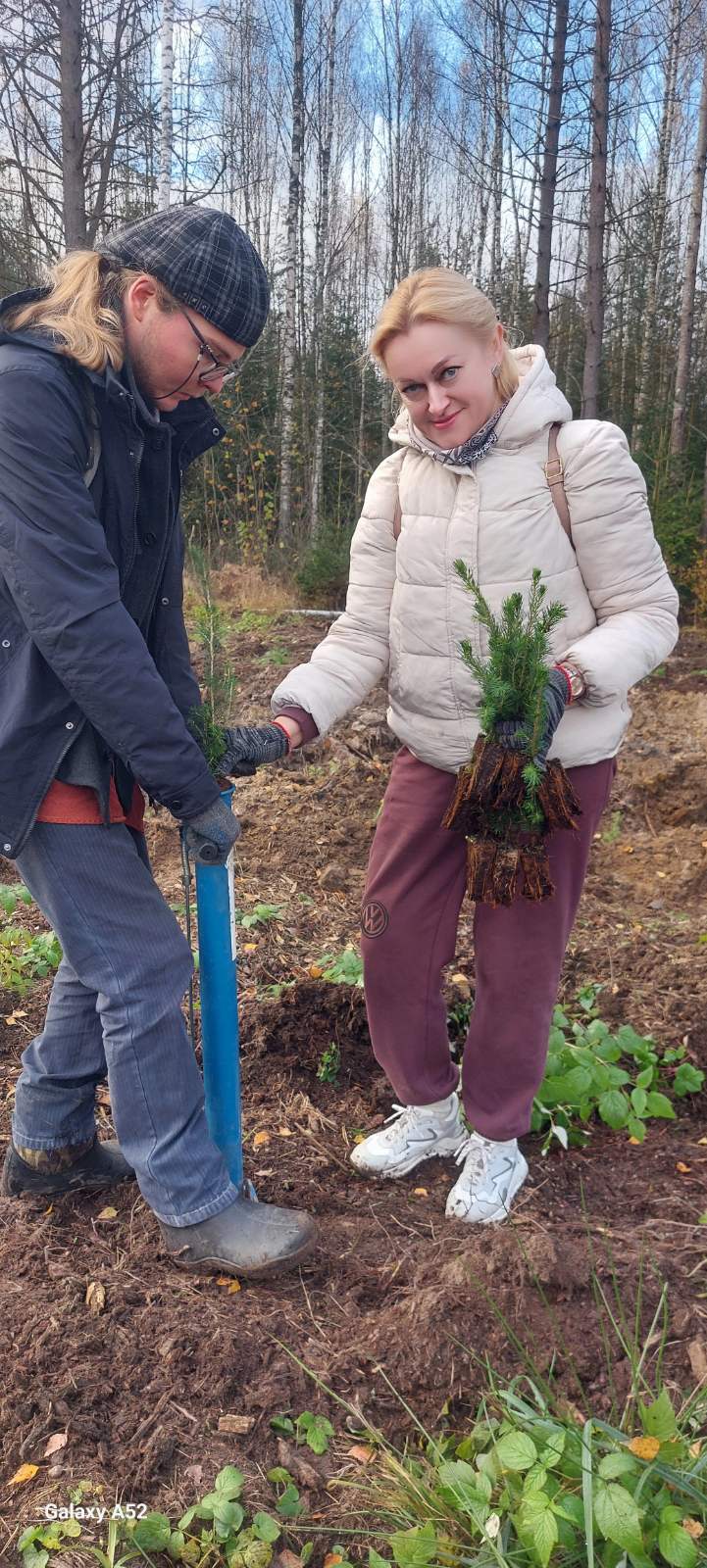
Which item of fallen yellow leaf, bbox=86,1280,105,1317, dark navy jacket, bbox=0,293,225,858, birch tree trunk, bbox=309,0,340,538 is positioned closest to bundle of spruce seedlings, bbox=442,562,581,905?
dark navy jacket, bbox=0,293,225,858

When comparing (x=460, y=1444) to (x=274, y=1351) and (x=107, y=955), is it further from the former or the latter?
(x=107, y=955)

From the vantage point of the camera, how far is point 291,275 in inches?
635

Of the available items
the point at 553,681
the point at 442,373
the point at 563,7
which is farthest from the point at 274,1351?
the point at 563,7

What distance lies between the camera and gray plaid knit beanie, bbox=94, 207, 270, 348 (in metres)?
2.14

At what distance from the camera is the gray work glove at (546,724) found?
2.21m

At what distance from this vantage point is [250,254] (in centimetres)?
225

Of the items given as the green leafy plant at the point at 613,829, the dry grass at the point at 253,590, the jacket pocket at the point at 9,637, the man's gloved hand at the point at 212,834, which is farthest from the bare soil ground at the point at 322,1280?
the dry grass at the point at 253,590

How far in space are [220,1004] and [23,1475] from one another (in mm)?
976

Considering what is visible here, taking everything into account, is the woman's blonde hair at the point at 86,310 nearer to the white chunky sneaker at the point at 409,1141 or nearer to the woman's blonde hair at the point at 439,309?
the woman's blonde hair at the point at 439,309

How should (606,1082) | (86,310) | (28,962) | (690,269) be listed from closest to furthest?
(86,310) → (606,1082) → (28,962) → (690,269)

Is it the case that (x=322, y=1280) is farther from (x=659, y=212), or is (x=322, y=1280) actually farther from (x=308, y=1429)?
(x=659, y=212)

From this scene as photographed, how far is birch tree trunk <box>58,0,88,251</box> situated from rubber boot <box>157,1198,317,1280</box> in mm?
10941

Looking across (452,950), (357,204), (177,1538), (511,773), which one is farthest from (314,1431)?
(357,204)

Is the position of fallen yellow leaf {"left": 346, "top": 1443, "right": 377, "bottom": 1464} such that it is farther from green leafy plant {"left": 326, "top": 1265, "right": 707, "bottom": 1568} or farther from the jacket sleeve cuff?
the jacket sleeve cuff
